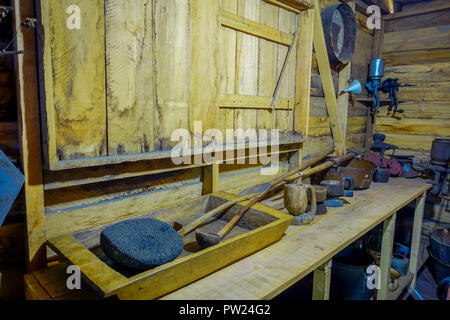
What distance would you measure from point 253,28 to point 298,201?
1159 millimetres

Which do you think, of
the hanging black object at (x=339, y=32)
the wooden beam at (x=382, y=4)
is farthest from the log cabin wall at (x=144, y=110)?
the wooden beam at (x=382, y=4)

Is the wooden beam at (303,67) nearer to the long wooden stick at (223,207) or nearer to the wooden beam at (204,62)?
the long wooden stick at (223,207)

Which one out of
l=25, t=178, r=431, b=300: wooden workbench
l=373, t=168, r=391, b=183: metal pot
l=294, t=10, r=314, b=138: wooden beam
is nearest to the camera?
l=25, t=178, r=431, b=300: wooden workbench

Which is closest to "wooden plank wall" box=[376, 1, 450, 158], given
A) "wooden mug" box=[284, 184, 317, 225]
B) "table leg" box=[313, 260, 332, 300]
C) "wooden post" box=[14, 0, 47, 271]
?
"wooden mug" box=[284, 184, 317, 225]

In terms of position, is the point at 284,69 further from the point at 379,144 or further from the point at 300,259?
the point at 379,144

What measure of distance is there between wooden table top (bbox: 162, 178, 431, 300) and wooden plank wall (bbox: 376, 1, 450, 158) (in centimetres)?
176

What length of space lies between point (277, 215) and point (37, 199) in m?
1.13

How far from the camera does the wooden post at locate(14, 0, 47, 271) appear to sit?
1214 mm

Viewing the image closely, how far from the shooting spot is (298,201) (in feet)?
6.54

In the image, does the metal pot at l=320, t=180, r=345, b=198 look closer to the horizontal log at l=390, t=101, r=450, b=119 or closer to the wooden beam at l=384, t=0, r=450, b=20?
the horizontal log at l=390, t=101, r=450, b=119

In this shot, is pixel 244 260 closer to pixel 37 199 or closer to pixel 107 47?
pixel 37 199

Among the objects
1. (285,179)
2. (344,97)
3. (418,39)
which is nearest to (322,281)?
(285,179)

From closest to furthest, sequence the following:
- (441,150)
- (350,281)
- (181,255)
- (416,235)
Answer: (181,255), (350,281), (416,235), (441,150)

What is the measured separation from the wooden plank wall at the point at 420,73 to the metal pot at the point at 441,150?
0.37 m
